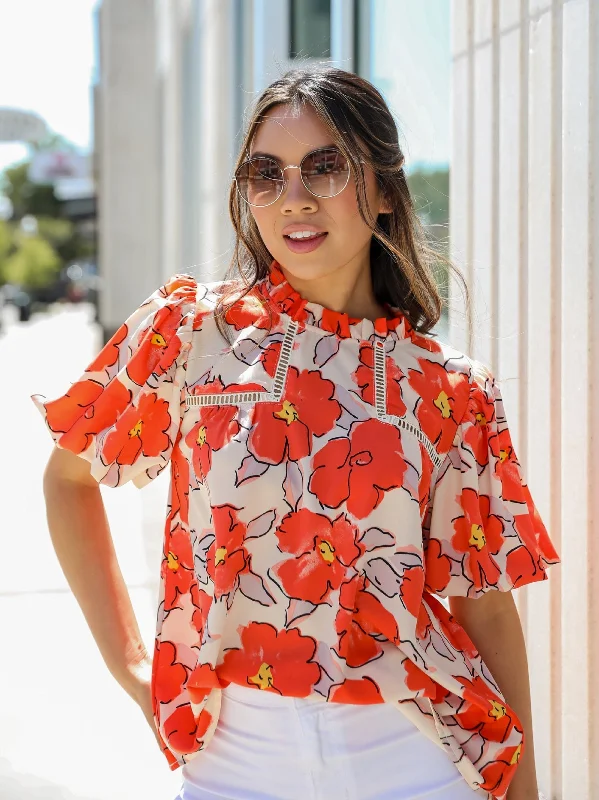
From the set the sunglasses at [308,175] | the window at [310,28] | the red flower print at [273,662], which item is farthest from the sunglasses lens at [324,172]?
the window at [310,28]

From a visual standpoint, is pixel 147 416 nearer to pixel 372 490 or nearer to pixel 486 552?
pixel 372 490

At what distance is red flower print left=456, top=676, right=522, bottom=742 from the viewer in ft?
5.81

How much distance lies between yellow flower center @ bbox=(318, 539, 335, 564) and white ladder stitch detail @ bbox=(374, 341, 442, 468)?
0.81 feet

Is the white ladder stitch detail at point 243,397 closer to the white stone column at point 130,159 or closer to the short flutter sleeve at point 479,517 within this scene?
the short flutter sleeve at point 479,517

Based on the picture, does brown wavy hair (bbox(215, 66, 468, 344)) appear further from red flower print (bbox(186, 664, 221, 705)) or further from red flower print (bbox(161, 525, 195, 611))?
red flower print (bbox(186, 664, 221, 705))

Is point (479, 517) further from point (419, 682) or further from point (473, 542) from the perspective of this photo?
point (419, 682)

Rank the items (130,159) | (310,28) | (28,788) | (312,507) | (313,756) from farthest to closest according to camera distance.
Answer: (130,159), (310,28), (28,788), (312,507), (313,756)

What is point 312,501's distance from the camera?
1.72 metres

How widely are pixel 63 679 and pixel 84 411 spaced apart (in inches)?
124

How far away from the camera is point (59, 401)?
187cm

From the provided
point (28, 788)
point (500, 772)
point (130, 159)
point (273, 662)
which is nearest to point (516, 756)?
point (500, 772)

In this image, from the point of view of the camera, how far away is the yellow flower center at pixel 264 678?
5.39ft
